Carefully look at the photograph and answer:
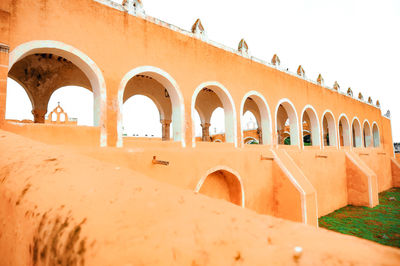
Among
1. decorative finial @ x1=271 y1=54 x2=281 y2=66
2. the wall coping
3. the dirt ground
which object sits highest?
decorative finial @ x1=271 y1=54 x2=281 y2=66

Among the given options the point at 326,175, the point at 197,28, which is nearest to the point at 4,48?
the point at 197,28

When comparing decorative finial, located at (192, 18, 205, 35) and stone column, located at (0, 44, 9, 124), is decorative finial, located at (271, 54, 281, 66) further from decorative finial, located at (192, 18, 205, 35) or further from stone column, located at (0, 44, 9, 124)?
stone column, located at (0, 44, 9, 124)

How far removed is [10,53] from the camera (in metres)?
4.59

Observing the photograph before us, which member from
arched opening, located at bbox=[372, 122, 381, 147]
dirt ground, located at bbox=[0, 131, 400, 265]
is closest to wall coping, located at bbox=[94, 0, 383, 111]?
dirt ground, located at bbox=[0, 131, 400, 265]

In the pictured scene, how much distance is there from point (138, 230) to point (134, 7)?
7.13 metres

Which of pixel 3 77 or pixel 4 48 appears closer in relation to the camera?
pixel 3 77

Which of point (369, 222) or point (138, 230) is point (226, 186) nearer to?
point (138, 230)

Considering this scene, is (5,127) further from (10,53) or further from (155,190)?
(155,190)

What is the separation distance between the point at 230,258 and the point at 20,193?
1.41 m

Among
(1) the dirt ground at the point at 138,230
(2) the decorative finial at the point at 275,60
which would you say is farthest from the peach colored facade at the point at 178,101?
(1) the dirt ground at the point at 138,230

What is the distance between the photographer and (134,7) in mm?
6586

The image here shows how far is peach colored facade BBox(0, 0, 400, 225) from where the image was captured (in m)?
4.53

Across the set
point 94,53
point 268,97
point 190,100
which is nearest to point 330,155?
point 268,97

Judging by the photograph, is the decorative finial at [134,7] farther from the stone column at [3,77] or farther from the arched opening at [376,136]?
the arched opening at [376,136]
